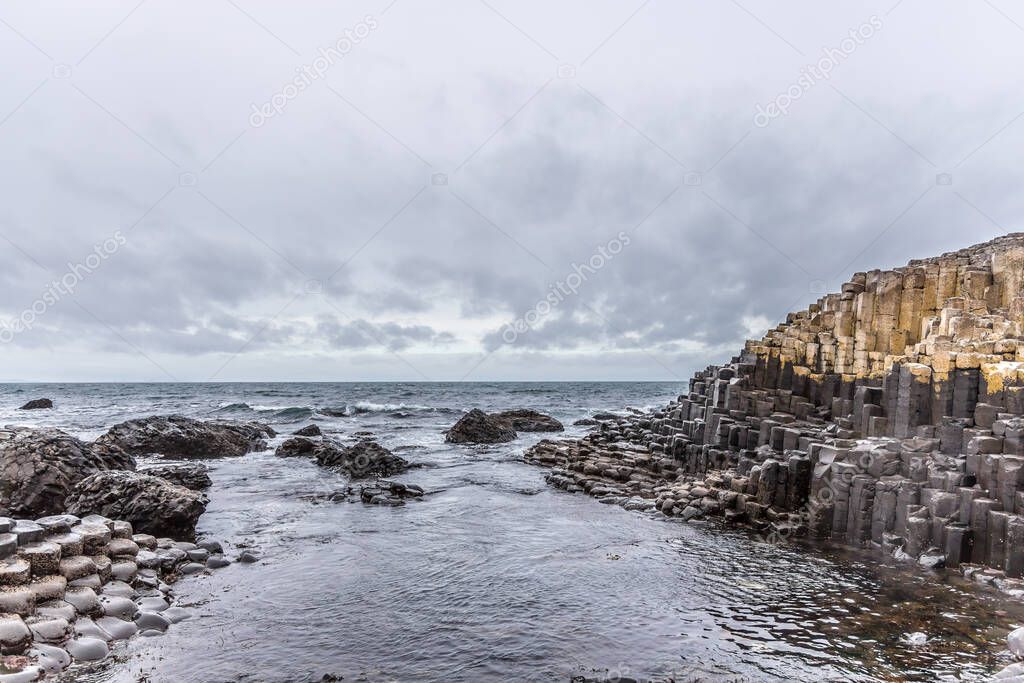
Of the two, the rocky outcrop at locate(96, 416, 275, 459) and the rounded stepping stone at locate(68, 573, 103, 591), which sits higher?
the rounded stepping stone at locate(68, 573, 103, 591)

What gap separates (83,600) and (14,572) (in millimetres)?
936

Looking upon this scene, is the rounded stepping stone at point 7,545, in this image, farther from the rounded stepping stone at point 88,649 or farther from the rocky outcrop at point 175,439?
the rocky outcrop at point 175,439

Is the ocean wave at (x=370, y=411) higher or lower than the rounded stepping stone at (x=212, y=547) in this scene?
lower

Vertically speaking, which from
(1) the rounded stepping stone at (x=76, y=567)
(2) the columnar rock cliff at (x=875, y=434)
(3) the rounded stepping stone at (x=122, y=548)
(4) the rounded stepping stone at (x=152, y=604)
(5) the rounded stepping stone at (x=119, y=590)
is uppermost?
(2) the columnar rock cliff at (x=875, y=434)

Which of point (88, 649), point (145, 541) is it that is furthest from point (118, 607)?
point (145, 541)

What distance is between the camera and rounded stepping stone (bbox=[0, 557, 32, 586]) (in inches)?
313

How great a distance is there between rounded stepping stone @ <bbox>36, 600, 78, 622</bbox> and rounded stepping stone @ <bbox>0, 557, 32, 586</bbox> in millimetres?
437

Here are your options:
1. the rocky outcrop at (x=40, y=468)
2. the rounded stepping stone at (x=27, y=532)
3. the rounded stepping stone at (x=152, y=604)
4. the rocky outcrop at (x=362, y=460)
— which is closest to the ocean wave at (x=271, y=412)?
the rocky outcrop at (x=362, y=460)

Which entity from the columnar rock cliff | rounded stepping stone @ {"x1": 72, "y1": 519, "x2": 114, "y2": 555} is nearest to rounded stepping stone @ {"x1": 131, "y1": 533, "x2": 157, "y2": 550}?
rounded stepping stone @ {"x1": 72, "y1": 519, "x2": 114, "y2": 555}

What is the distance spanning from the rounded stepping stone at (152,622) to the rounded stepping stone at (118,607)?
0.12 m

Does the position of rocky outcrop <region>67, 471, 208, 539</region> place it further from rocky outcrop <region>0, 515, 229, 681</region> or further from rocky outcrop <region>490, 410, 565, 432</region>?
rocky outcrop <region>490, 410, 565, 432</region>

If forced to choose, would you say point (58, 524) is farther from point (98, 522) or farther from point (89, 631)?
point (89, 631)

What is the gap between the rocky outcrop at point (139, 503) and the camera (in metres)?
12.9

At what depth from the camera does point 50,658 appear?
717cm
